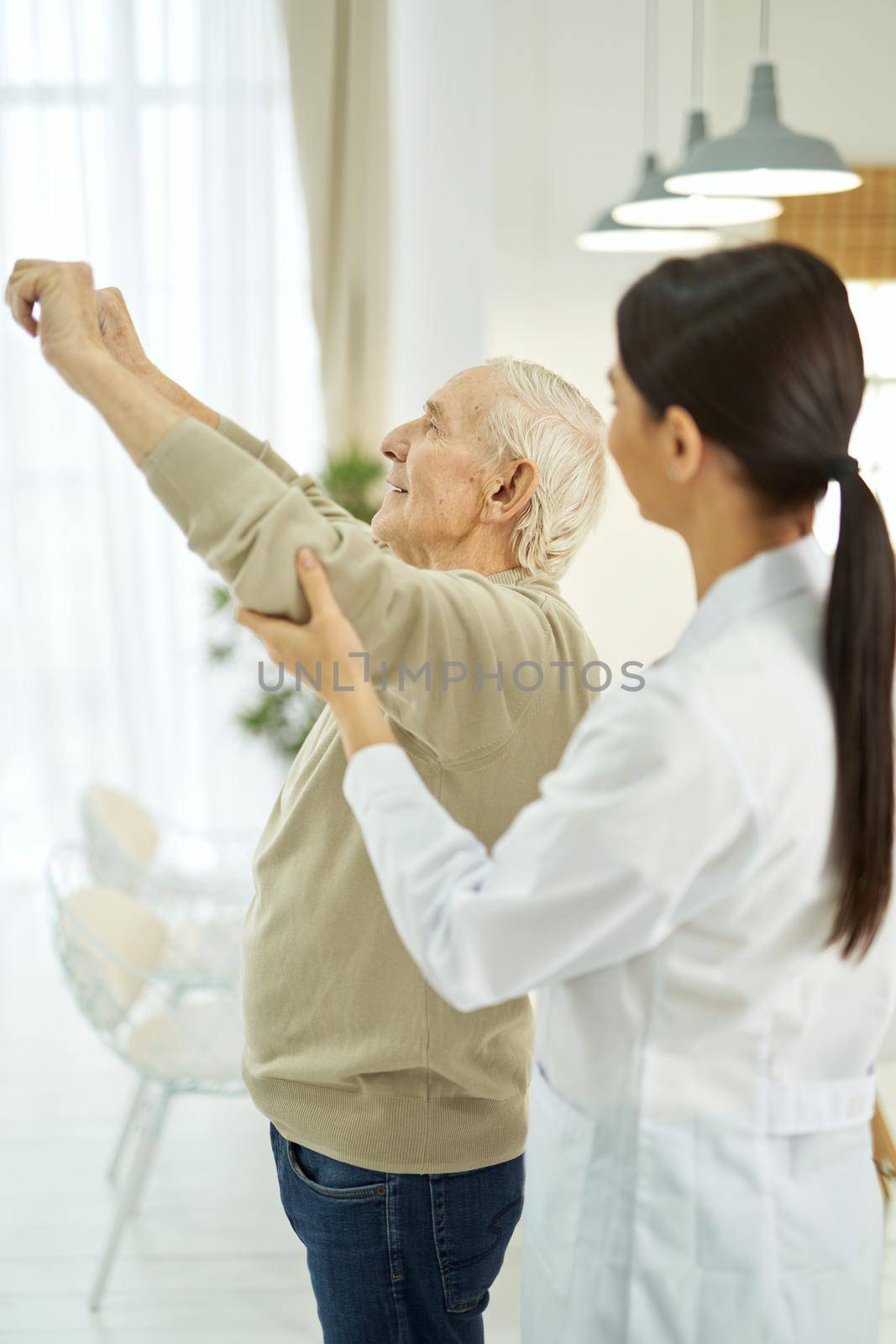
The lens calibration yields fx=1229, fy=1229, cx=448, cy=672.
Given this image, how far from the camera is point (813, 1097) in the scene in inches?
34.1

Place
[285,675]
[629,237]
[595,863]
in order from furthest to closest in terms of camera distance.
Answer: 1. [285,675]
2. [629,237]
3. [595,863]

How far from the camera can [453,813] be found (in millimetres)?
1138

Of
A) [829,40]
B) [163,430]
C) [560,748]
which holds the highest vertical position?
[829,40]

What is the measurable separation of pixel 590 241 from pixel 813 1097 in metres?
2.75

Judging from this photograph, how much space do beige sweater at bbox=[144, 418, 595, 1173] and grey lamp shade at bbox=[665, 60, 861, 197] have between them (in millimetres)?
1357

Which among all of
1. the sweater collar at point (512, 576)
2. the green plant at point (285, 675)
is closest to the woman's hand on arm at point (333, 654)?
the sweater collar at point (512, 576)

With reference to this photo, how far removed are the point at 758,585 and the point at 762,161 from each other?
166cm

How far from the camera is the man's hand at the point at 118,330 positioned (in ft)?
4.00

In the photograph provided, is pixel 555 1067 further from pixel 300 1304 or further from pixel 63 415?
pixel 63 415

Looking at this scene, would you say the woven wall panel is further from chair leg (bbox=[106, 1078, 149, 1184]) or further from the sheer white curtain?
chair leg (bbox=[106, 1078, 149, 1184])

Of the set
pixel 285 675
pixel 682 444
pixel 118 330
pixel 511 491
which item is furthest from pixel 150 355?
pixel 682 444

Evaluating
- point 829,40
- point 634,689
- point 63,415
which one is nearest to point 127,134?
point 63,415

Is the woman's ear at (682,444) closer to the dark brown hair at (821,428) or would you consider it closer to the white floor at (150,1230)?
the dark brown hair at (821,428)

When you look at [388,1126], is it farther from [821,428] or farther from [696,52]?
[696,52]
